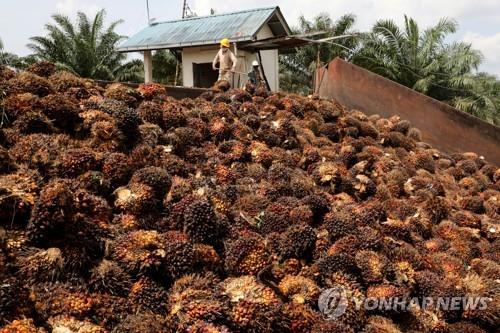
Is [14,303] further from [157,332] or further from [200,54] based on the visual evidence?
[200,54]

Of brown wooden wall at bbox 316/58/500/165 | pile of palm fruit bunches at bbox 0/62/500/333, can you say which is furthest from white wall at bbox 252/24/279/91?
pile of palm fruit bunches at bbox 0/62/500/333

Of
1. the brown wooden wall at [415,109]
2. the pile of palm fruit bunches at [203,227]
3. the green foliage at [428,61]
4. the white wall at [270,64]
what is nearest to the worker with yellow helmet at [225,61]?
the brown wooden wall at [415,109]

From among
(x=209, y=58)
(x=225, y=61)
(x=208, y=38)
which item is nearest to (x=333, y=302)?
(x=225, y=61)

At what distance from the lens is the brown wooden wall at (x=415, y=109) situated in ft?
27.0

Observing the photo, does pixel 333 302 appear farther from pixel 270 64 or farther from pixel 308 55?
Result: pixel 308 55

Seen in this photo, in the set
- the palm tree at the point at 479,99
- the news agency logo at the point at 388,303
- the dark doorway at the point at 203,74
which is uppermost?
the dark doorway at the point at 203,74

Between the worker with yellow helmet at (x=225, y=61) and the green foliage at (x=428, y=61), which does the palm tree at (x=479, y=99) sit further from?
the worker with yellow helmet at (x=225, y=61)

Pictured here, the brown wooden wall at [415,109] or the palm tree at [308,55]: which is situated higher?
the palm tree at [308,55]

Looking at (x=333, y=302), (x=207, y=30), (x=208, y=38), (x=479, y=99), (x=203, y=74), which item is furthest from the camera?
(x=479, y=99)

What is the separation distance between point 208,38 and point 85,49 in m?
9.35

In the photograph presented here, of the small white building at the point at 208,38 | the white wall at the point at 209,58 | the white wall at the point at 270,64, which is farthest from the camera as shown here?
the white wall at the point at 270,64

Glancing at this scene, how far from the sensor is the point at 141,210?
3.53 meters

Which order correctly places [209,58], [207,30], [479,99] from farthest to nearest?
[479,99], [207,30], [209,58]

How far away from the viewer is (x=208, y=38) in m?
18.3
